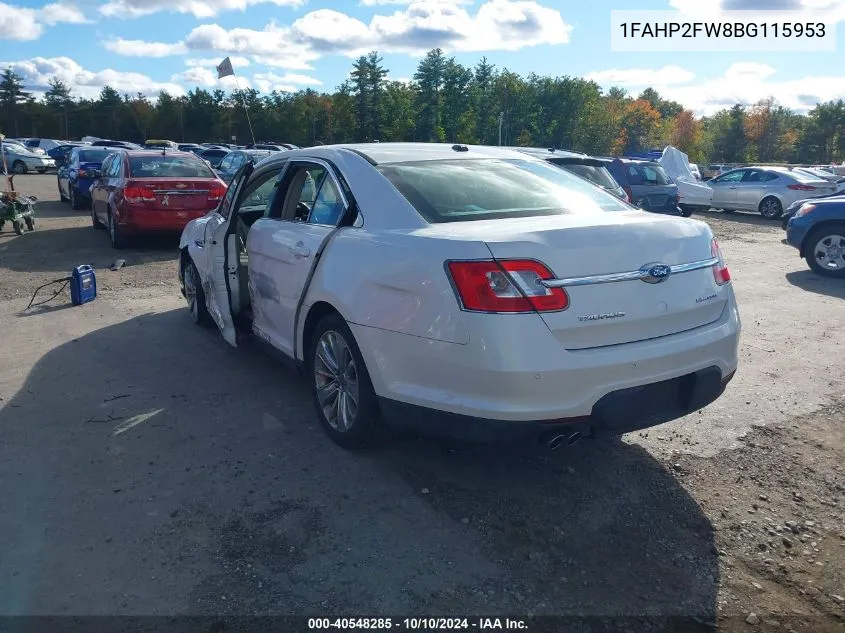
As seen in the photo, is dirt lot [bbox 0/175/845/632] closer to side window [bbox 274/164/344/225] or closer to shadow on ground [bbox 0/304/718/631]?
shadow on ground [bbox 0/304/718/631]

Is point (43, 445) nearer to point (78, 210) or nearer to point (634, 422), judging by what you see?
point (634, 422)

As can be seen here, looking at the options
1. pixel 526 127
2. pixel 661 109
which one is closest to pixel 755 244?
pixel 526 127

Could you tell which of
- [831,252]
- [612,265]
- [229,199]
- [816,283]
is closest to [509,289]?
[612,265]

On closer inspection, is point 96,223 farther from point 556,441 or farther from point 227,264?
point 556,441

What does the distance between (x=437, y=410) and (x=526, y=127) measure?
203 ft

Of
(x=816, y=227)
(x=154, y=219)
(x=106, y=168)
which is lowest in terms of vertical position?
(x=816, y=227)

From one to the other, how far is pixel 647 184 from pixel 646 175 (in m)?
0.28

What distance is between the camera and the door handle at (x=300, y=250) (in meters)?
4.15

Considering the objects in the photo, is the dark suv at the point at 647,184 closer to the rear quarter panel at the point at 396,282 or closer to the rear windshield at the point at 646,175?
the rear windshield at the point at 646,175

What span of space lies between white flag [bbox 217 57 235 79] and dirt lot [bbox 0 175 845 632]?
26.3ft

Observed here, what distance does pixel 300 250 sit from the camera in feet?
13.9

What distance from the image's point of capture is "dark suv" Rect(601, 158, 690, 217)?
47.5 feet

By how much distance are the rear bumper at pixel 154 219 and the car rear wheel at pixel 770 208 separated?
15445 millimetres

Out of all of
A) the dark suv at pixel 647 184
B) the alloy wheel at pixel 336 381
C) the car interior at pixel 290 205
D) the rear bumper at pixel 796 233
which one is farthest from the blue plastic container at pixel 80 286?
the dark suv at pixel 647 184
